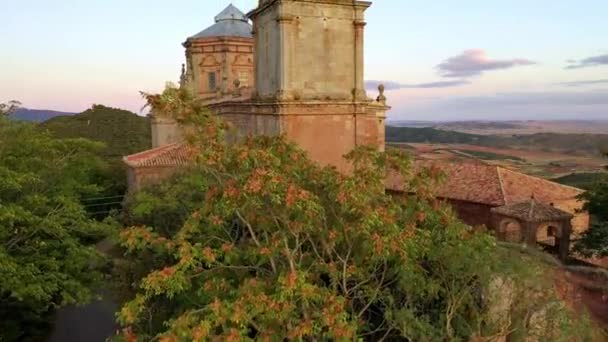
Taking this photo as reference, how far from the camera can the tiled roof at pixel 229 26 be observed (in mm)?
35844

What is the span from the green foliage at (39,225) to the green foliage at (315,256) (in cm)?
589

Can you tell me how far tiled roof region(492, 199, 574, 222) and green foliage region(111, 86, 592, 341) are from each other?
41.8ft

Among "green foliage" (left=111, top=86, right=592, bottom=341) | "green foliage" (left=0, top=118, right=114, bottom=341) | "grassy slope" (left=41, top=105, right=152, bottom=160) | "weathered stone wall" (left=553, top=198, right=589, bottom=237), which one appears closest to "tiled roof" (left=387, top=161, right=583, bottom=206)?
"weathered stone wall" (left=553, top=198, right=589, bottom=237)

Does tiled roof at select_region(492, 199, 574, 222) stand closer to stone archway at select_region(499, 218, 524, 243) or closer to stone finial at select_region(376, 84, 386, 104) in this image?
stone archway at select_region(499, 218, 524, 243)

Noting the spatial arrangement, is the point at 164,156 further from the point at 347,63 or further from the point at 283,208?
the point at 283,208

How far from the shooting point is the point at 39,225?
1351cm

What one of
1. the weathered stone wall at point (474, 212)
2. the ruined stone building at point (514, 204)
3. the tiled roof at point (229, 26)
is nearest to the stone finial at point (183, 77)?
the tiled roof at point (229, 26)

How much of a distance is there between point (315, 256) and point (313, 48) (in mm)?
9255

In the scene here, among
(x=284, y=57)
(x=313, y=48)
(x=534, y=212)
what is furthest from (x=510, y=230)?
(x=284, y=57)

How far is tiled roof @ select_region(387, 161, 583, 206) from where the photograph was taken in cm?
2456

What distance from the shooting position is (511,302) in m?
8.19

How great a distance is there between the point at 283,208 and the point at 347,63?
33.4 feet

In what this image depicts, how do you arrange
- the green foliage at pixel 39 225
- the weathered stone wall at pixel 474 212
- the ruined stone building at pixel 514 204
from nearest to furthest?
the green foliage at pixel 39 225
the ruined stone building at pixel 514 204
the weathered stone wall at pixel 474 212

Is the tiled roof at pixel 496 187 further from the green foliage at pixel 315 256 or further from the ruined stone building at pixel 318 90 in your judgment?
the green foliage at pixel 315 256
